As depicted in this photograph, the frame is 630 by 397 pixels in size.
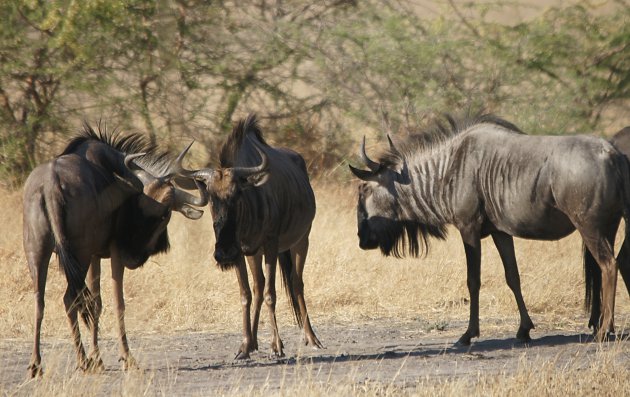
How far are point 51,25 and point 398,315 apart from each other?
596 centimetres

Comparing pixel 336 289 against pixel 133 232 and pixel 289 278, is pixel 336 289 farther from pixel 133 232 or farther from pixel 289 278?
pixel 133 232

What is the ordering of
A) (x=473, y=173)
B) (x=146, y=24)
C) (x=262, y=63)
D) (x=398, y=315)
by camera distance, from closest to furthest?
(x=473, y=173), (x=398, y=315), (x=146, y=24), (x=262, y=63)

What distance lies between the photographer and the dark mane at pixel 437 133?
845cm

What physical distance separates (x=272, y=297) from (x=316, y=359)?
588mm

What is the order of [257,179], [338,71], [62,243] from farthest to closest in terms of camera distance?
[338,71] → [257,179] → [62,243]

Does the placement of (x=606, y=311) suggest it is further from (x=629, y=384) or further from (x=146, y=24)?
(x=146, y=24)

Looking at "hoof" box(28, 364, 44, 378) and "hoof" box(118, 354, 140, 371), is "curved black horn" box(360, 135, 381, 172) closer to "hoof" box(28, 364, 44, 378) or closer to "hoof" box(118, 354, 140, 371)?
"hoof" box(118, 354, 140, 371)

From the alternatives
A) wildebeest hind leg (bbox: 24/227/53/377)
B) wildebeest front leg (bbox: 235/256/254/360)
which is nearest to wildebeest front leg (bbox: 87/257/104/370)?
wildebeest hind leg (bbox: 24/227/53/377)

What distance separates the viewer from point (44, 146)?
13.4 metres

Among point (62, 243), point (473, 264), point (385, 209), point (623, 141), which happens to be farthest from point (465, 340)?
point (62, 243)

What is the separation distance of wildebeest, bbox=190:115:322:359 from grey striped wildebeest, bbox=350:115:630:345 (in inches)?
29.9

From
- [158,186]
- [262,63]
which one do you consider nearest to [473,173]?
[158,186]

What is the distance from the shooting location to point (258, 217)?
7.34 m

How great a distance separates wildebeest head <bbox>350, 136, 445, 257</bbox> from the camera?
8711mm
